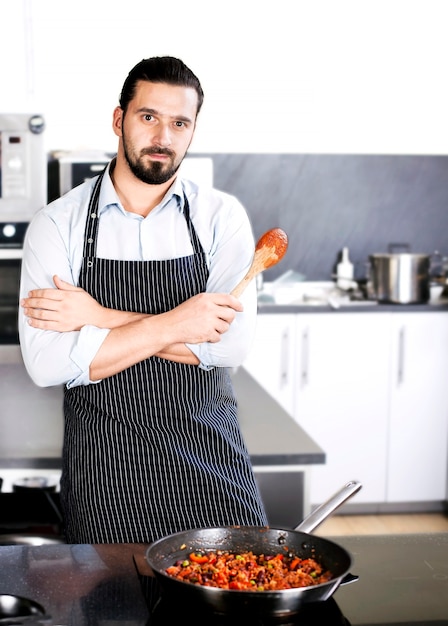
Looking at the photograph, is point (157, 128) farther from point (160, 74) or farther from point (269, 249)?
point (269, 249)

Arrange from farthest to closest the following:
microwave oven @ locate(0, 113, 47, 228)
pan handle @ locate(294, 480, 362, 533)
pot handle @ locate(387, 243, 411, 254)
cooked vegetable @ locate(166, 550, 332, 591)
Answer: pot handle @ locate(387, 243, 411, 254)
microwave oven @ locate(0, 113, 47, 228)
pan handle @ locate(294, 480, 362, 533)
cooked vegetable @ locate(166, 550, 332, 591)

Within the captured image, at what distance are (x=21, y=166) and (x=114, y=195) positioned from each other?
1.88m

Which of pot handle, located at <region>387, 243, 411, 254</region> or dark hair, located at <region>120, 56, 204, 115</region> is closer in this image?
dark hair, located at <region>120, 56, 204, 115</region>

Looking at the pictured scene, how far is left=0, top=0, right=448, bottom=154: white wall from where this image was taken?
14.3ft

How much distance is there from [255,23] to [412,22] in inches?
30.6

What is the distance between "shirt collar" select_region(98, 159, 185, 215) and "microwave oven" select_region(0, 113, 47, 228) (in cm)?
178

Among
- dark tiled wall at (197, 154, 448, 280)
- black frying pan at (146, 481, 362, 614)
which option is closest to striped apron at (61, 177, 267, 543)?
black frying pan at (146, 481, 362, 614)

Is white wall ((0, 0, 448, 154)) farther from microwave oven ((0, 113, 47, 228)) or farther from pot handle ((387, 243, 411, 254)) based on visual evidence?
microwave oven ((0, 113, 47, 228))

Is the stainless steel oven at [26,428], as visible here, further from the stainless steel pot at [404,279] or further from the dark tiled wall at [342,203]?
the dark tiled wall at [342,203]

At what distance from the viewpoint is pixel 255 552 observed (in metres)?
1.33

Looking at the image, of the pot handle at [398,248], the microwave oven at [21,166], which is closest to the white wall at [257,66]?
the pot handle at [398,248]

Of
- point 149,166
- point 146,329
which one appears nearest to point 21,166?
point 149,166

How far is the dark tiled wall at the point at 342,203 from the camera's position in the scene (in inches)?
196

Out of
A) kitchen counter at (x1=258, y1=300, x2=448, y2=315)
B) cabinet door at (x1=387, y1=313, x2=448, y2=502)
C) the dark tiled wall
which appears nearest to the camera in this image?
kitchen counter at (x1=258, y1=300, x2=448, y2=315)
